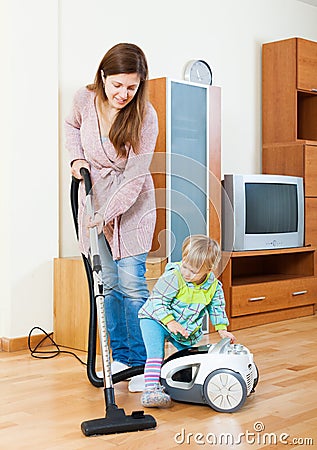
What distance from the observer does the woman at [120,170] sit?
2635 millimetres

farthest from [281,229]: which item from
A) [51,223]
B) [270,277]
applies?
[51,223]

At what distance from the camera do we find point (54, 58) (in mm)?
3906

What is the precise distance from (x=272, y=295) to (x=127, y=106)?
2.25m

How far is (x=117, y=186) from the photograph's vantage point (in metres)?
2.70

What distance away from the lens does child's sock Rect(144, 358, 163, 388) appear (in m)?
2.68

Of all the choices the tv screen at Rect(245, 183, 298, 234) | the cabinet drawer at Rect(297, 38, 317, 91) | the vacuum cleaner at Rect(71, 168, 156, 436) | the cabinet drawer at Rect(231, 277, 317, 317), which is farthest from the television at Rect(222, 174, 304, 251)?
the vacuum cleaner at Rect(71, 168, 156, 436)

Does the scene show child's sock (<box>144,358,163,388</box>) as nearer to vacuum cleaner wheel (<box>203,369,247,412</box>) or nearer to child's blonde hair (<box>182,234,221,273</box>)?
vacuum cleaner wheel (<box>203,369,247,412</box>)

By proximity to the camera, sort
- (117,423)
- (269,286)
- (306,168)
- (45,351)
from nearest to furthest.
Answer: (117,423) → (45,351) → (269,286) → (306,168)

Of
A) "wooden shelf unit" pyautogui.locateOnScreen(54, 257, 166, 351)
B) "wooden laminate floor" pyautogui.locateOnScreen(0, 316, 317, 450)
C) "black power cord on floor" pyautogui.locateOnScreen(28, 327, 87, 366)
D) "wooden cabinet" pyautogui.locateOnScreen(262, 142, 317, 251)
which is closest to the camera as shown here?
"wooden laminate floor" pyautogui.locateOnScreen(0, 316, 317, 450)

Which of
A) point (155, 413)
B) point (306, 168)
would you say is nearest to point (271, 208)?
point (306, 168)

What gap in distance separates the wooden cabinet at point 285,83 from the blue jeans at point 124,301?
2502 millimetres

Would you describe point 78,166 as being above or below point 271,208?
above

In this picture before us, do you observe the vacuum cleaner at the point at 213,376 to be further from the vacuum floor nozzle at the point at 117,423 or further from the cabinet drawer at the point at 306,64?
the cabinet drawer at the point at 306,64

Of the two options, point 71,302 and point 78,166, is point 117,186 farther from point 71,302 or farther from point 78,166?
point 71,302
